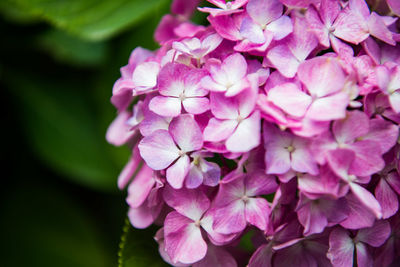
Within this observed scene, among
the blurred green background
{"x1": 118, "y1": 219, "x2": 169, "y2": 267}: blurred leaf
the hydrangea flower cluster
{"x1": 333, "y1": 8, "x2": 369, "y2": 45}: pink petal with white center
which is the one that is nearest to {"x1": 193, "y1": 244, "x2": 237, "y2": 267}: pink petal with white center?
the hydrangea flower cluster

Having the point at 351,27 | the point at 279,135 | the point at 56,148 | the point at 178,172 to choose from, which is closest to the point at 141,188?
the point at 178,172

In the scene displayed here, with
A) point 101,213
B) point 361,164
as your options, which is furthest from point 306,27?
point 101,213

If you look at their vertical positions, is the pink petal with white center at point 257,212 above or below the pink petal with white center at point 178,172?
below

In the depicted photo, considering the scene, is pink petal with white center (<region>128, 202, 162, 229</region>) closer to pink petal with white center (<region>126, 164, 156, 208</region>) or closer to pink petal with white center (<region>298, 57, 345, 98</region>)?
pink petal with white center (<region>126, 164, 156, 208</region>)

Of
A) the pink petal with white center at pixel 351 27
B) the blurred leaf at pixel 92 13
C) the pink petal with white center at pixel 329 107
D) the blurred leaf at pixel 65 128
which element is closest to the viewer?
the pink petal with white center at pixel 329 107

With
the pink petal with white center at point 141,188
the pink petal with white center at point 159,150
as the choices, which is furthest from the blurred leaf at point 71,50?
the pink petal with white center at point 159,150

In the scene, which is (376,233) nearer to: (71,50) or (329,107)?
(329,107)

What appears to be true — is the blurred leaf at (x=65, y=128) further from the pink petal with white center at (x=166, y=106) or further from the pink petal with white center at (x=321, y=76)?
the pink petal with white center at (x=321, y=76)
